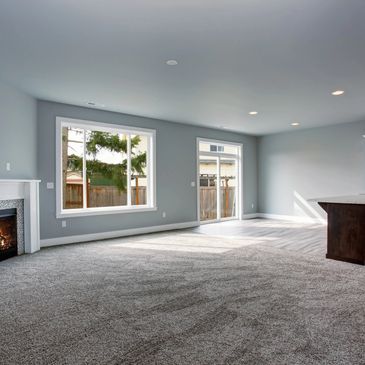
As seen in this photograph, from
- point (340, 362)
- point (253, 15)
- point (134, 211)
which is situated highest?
point (253, 15)

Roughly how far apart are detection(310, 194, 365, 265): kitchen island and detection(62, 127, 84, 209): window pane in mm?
4594

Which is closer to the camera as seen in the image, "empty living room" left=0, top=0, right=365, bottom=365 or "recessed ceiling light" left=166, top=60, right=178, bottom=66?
"empty living room" left=0, top=0, right=365, bottom=365

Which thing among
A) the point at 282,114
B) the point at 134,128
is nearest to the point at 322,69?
the point at 282,114

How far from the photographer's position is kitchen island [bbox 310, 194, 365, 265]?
4.31 metres

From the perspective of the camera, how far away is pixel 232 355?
6.63ft

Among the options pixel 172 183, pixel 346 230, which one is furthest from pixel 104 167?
pixel 346 230

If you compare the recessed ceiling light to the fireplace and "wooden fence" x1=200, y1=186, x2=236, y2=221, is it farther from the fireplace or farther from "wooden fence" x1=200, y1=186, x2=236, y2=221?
"wooden fence" x1=200, y1=186, x2=236, y2=221

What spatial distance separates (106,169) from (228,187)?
425 centimetres

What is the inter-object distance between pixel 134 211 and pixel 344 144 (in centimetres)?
583

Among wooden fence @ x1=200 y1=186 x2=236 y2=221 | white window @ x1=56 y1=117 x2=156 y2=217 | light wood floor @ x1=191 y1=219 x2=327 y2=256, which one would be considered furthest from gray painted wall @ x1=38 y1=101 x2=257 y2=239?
light wood floor @ x1=191 y1=219 x2=327 y2=256

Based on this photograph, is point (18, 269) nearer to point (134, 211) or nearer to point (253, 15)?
point (134, 211)

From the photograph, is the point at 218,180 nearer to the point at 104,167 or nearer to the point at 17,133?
the point at 104,167

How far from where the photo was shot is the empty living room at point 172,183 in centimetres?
238

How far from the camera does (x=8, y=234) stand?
4.78 metres
